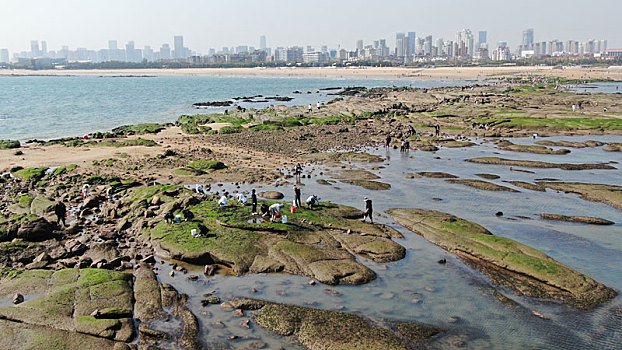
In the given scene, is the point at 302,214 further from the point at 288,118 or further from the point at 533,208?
the point at 288,118

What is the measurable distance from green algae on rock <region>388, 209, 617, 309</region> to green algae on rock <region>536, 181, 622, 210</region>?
415 inches

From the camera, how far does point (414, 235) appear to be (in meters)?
22.5

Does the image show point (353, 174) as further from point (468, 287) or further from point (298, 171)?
point (468, 287)

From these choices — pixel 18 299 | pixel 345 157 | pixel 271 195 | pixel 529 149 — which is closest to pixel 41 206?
pixel 18 299

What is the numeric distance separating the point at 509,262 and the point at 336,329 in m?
8.80

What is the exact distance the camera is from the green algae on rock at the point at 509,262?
54.4ft

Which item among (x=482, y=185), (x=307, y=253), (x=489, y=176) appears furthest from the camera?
(x=489, y=176)

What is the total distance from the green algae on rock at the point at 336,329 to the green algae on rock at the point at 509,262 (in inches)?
216

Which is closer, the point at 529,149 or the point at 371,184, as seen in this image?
the point at 371,184

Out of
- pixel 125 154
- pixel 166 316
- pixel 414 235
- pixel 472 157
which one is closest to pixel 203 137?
pixel 125 154

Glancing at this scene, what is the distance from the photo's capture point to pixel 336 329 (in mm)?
14219

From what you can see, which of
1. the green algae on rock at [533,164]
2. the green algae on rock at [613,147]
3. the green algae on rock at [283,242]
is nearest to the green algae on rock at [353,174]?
the green algae on rock at [283,242]

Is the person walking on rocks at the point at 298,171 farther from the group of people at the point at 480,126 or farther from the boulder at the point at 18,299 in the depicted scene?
the group of people at the point at 480,126

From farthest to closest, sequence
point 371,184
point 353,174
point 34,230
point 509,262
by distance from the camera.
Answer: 1. point 353,174
2. point 371,184
3. point 34,230
4. point 509,262
